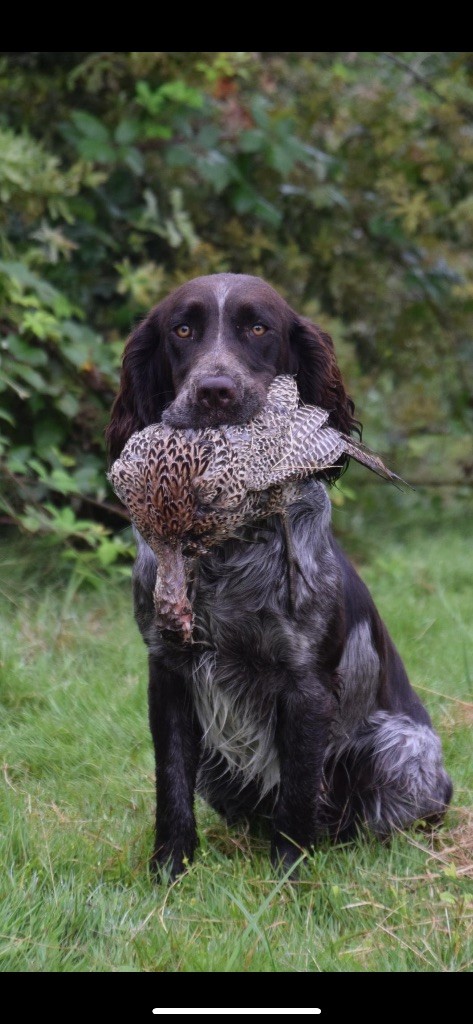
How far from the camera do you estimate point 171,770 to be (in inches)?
129

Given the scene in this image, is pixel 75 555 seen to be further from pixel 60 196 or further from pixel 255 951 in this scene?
pixel 255 951

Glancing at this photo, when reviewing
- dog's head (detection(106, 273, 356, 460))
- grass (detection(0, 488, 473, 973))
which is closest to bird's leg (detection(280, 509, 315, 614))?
dog's head (detection(106, 273, 356, 460))

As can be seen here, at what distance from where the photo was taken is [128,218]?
639cm

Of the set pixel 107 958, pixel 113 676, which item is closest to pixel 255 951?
pixel 107 958

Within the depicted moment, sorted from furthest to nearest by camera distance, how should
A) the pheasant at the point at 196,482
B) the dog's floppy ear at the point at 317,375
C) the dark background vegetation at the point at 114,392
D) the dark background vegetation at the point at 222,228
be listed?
the dark background vegetation at the point at 222,228, the dog's floppy ear at the point at 317,375, the dark background vegetation at the point at 114,392, the pheasant at the point at 196,482

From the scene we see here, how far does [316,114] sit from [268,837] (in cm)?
482

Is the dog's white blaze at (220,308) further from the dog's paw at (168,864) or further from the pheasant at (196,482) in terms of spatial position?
the dog's paw at (168,864)

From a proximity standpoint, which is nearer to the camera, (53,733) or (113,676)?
(53,733)

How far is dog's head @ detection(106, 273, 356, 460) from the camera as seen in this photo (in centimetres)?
302

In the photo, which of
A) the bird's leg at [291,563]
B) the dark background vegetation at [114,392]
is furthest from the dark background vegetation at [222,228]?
the bird's leg at [291,563]

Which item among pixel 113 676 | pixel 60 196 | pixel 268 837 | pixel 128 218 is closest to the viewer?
pixel 268 837

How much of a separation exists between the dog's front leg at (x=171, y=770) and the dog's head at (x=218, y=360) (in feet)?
2.26

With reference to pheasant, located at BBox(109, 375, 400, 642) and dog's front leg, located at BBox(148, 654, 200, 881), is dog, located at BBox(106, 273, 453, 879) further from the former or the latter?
pheasant, located at BBox(109, 375, 400, 642)

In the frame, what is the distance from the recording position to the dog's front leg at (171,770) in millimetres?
3273
